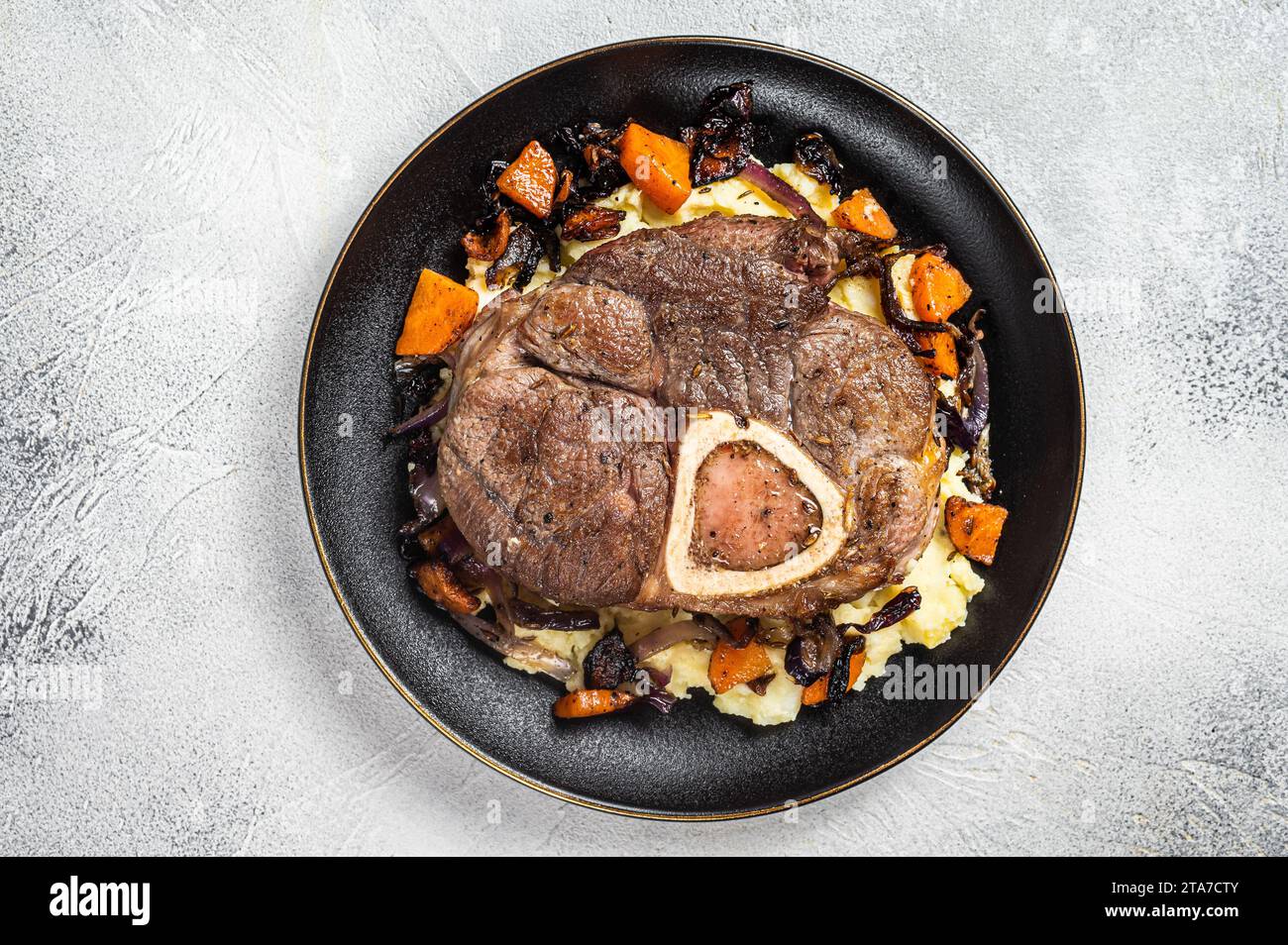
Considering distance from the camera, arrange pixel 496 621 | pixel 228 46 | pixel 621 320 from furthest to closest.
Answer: pixel 228 46
pixel 496 621
pixel 621 320

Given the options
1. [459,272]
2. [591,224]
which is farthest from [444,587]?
[591,224]

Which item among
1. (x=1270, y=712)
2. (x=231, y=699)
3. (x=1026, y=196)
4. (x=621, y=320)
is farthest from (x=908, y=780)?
(x=231, y=699)

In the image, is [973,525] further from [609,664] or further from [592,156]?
[592,156]

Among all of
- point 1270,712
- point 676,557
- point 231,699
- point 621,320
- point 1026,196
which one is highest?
point 1026,196

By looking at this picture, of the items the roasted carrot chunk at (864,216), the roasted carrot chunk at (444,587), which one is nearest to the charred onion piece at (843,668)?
the roasted carrot chunk at (444,587)

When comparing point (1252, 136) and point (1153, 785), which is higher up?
point (1252, 136)

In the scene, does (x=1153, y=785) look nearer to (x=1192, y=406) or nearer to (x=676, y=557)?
(x=1192, y=406)

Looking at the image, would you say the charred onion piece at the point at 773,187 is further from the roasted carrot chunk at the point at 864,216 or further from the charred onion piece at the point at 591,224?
the charred onion piece at the point at 591,224

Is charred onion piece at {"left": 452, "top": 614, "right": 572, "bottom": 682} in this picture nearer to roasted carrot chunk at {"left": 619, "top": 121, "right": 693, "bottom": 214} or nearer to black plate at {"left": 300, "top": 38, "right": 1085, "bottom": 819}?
black plate at {"left": 300, "top": 38, "right": 1085, "bottom": 819}
